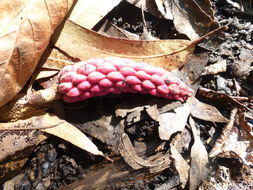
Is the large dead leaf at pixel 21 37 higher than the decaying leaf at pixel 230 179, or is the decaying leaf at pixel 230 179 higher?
the large dead leaf at pixel 21 37

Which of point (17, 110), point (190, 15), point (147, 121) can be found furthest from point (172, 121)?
point (17, 110)

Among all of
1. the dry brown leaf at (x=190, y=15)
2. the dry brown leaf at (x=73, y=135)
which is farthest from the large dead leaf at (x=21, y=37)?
the dry brown leaf at (x=190, y=15)

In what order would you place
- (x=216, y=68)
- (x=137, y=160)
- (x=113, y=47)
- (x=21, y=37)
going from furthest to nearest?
(x=216, y=68) < (x=113, y=47) < (x=137, y=160) < (x=21, y=37)

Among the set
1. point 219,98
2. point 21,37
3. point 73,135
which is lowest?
point 73,135

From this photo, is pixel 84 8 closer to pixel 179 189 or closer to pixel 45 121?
pixel 45 121

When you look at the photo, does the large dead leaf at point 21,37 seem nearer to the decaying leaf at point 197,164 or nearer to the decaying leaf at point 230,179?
the decaying leaf at point 197,164

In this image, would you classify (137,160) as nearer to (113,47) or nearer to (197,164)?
(197,164)

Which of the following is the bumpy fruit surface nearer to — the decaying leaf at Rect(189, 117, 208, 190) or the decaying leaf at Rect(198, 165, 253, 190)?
the decaying leaf at Rect(189, 117, 208, 190)

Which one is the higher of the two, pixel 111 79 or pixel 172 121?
pixel 111 79
